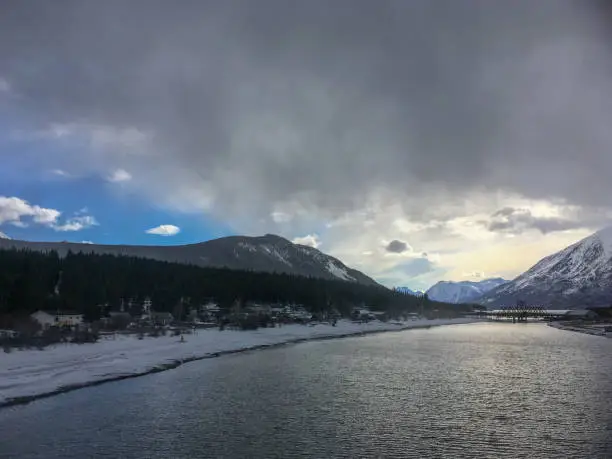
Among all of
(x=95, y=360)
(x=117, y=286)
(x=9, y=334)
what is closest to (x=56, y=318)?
(x=9, y=334)

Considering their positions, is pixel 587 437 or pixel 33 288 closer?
pixel 587 437

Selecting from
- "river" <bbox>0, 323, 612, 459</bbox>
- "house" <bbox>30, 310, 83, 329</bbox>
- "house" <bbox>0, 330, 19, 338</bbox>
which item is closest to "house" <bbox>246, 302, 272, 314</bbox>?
"house" <bbox>30, 310, 83, 329</bbox>

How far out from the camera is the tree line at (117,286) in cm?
10250

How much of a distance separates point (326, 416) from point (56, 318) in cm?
8648

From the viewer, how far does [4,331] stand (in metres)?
72.4

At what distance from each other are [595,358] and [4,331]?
76.1 meters

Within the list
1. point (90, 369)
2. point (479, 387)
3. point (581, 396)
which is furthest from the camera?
point (90, 369)

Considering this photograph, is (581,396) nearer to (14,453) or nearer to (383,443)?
(383,443)

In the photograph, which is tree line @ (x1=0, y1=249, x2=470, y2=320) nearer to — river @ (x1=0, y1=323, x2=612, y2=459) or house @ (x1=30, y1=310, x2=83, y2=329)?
house @ (x1=30, y1=310, x2=83, y2=329)

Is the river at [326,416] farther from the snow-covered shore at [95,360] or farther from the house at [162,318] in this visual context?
the house at [162,318]

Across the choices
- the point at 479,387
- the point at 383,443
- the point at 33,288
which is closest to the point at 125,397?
the point at 383,443

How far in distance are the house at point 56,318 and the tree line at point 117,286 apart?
2350mm

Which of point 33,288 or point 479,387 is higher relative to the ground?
point 33,288

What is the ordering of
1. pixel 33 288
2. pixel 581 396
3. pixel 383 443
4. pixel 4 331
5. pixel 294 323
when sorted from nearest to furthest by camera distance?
pixel 383 443
pixel 581 396
pixel 4 331
pixel 33 288
pixel 294 323
